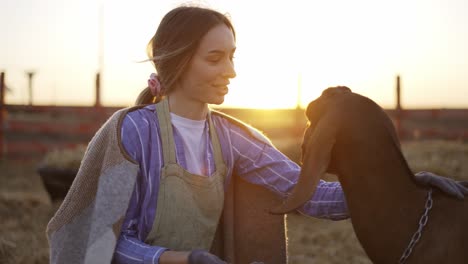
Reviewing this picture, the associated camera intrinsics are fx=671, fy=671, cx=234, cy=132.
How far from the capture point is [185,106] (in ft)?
10.4

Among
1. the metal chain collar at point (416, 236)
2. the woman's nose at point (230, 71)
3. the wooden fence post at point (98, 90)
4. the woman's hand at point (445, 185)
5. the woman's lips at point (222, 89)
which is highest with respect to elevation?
the woman's nose at point (230, 71)

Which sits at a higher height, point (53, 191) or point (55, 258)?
point (55, 258)

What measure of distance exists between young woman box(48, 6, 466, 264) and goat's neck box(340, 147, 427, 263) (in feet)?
1.40

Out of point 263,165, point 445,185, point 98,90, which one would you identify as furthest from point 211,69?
point 98,90

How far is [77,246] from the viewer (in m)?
3.07

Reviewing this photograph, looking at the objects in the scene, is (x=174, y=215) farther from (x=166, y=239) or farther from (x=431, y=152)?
(x=431, y=152)

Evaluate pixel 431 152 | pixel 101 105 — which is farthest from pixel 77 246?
pixel 101 105

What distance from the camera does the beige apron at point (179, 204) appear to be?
118 inches

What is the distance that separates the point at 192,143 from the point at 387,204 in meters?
0.96

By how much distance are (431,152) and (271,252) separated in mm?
5970

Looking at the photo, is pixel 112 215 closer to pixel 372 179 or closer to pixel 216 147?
pixel 216 147

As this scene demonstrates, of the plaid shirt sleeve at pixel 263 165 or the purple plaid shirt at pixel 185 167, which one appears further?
the plaid shirt sleeve at pixel 263 165

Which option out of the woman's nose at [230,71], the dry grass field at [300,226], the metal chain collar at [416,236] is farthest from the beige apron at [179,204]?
the dry grass field at [300,226]

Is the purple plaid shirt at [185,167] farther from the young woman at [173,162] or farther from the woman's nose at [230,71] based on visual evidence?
the woman's nose at [230,71]
